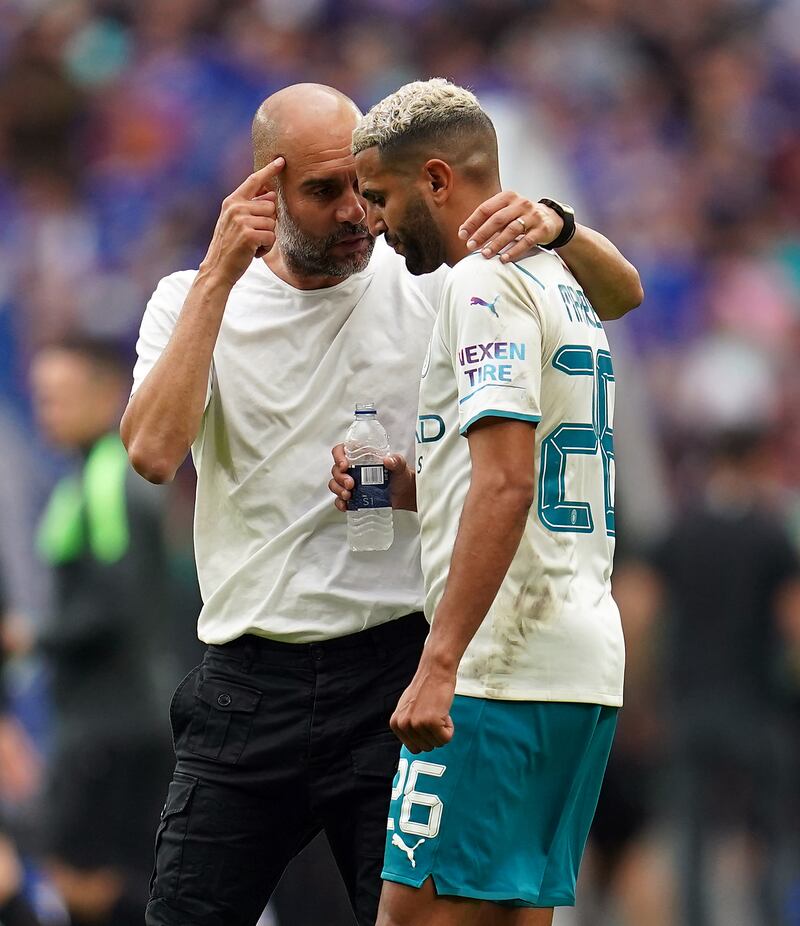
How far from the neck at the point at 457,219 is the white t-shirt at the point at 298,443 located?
461 millimetres

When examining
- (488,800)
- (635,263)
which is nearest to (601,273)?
(488,800)

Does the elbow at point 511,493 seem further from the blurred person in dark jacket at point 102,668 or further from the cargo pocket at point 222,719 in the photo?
the blurred person in dark jacket at point 102,668

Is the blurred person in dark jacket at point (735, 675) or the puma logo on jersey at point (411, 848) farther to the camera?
the blurred person in dark jacket at point (735, 675)

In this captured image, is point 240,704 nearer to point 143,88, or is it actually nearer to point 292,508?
point 292,508

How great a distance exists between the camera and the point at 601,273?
12.4 ft

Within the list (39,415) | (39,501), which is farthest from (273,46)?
(39,501)

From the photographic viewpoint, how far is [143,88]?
38.5ft

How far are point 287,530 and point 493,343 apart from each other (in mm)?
847

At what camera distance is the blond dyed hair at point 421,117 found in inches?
136

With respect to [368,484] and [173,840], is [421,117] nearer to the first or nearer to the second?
[368,484]

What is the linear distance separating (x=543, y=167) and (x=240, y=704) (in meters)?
2.89

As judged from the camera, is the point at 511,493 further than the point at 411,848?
No

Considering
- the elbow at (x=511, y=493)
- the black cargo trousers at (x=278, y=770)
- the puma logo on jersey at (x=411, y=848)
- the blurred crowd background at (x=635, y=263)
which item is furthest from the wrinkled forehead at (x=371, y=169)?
the blurred crowd background at (x=635, y=263)

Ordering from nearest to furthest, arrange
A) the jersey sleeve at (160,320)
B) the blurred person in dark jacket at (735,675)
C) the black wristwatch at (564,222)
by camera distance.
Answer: the black wristwatch at (564,222)
the jersey sleeve at (160,320)
the blurred person in dark jacket at (735,675)
